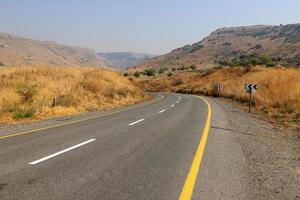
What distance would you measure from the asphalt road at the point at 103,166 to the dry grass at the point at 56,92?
9077 millimetres

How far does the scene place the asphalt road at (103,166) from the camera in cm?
598

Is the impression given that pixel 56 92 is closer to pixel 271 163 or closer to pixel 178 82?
pixel 271 163

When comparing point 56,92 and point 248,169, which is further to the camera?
point 56,92

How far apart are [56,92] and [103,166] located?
21121 mm

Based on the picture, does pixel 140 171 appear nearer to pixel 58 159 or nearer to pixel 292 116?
pixel 58 159

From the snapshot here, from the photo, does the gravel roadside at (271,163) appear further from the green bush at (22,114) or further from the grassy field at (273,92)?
the green bush at (22,114)

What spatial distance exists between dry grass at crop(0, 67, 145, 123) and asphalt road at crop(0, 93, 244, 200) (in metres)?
9.08

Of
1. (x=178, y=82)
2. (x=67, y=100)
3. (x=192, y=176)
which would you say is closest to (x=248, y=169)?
(x=192, y=176)

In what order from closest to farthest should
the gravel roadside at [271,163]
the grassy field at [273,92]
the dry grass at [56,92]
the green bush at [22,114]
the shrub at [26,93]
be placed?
the gravel roadside at [271,163]
the green bush at [22,114]
the dry grass at [56,92]
the shrub at [26,93]
the grassy field at [273,92]

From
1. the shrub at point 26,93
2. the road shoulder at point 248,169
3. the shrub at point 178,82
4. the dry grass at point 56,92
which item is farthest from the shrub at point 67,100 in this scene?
the shrub at point 178,82

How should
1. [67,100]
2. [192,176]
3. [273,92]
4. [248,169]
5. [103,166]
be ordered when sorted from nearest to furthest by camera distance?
1. [192,176]
2. [103,166]
3. [248,169]
4. [67,100]
5. [273,92]

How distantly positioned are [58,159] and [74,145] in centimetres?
193

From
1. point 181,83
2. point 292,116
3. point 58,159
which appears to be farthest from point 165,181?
point 181,83

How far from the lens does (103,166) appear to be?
7742 millimetres
